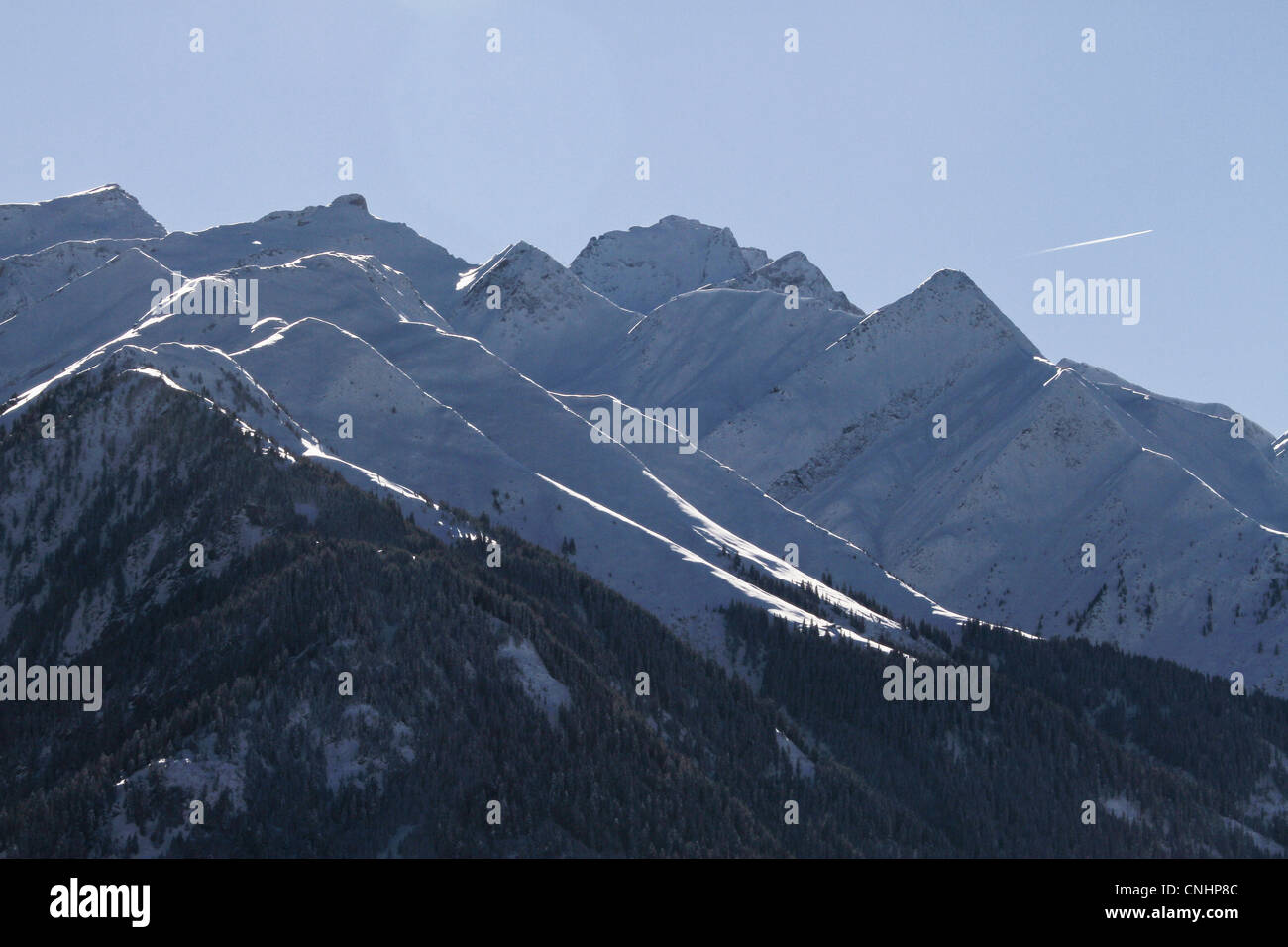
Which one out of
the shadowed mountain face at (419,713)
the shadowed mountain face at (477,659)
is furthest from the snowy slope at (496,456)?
the shadowed mountain face at (419,713)

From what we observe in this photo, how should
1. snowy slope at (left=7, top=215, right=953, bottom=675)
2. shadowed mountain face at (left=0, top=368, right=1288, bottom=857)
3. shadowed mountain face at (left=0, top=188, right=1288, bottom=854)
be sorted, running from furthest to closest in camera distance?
snowy slope at (left=7, top=215, right=953, bottom=675), shadowed mountain face at (left=0, top=188, right=1288, bottom=854), shadowed mountain face at (left=0, top=368, right=1288, bottom=857)

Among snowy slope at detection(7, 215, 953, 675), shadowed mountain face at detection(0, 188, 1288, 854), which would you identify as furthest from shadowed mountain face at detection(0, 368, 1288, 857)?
snowy slope at detection(7, 215, 953, 675)

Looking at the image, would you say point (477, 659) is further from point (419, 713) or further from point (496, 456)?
point (496, 456)

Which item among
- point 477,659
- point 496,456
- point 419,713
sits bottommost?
point 419,713

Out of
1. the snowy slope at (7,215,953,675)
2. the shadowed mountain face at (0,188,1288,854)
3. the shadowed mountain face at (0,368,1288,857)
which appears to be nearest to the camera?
the shadowed mountain face at (0,368,1288,857)

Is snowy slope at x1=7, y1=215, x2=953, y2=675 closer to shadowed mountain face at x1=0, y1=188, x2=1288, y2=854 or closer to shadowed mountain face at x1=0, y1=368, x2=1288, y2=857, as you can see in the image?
shadowed mountain face at x1=0, y1=188, x2=1288, y2=854

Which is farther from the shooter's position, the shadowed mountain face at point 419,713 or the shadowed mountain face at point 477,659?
the shadowed mountain face at point 477,659

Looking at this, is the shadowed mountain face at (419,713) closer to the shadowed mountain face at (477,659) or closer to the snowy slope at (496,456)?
the shadowed mountain face at (477,659)

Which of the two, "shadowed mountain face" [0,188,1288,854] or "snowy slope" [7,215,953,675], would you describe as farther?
"snowy slope" [7,215,953,675]

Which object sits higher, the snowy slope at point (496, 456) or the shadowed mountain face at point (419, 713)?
the snowy slope at point (496, 456)

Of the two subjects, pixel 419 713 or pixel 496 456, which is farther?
pixel 496 456

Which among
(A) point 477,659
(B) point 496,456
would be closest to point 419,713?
(A) point 477,659
